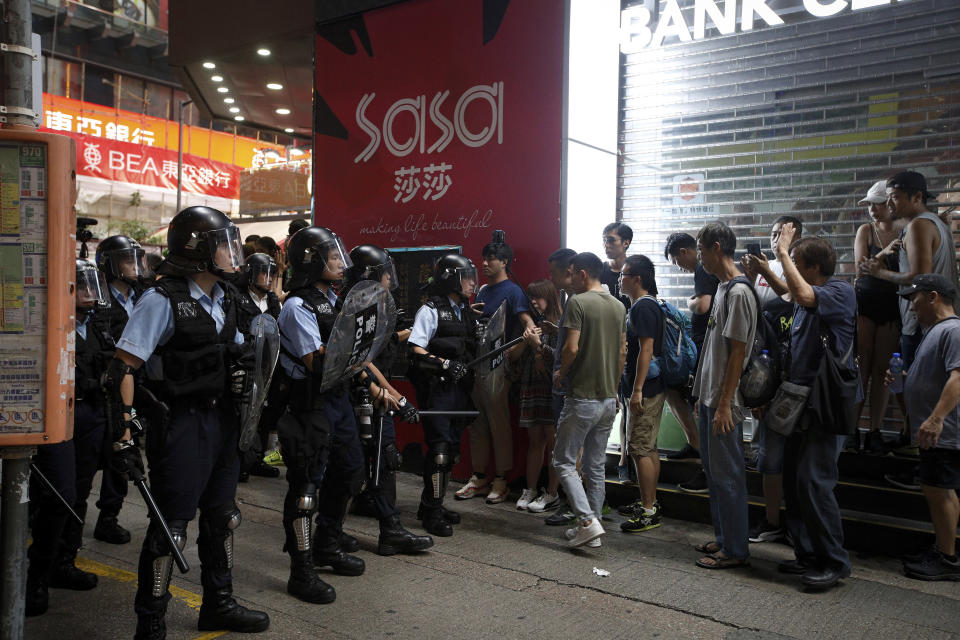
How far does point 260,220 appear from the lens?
21516mm

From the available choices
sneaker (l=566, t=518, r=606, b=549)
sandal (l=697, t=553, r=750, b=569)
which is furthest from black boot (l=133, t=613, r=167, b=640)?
sandal (l=697, t=553, r=750, b=569)

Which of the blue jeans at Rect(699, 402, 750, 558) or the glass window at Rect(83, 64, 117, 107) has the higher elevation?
the glass window at Rect(83, 64, 117, 107)

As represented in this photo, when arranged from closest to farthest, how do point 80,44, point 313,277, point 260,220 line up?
point 313,277
point 260,220
point 80,44

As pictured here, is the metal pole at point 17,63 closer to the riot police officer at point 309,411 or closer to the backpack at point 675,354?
the riot police officer at point 309,411

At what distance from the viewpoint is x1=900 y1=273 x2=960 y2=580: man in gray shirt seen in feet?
15.4

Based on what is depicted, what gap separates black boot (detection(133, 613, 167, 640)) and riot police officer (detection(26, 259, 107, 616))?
0.99m

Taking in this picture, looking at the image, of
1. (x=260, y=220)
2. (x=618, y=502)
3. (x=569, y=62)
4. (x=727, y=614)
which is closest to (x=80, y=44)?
(x=260, y=220)

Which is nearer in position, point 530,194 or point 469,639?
point 469,639

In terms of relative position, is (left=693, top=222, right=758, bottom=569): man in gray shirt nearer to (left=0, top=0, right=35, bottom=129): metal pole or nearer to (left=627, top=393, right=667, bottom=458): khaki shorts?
(left=627, top=393, right=667, bottom=458): khaki shorts

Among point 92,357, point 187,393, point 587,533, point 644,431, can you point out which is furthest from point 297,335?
point 644,431

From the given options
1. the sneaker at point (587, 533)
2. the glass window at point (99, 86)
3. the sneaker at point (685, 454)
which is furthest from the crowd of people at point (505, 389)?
the glass window at point (99, 86)

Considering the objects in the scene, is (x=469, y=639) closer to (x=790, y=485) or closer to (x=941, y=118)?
(x=790, y=485)

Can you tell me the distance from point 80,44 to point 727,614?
32726 millimetres

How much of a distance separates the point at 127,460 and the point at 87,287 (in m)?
1.41
